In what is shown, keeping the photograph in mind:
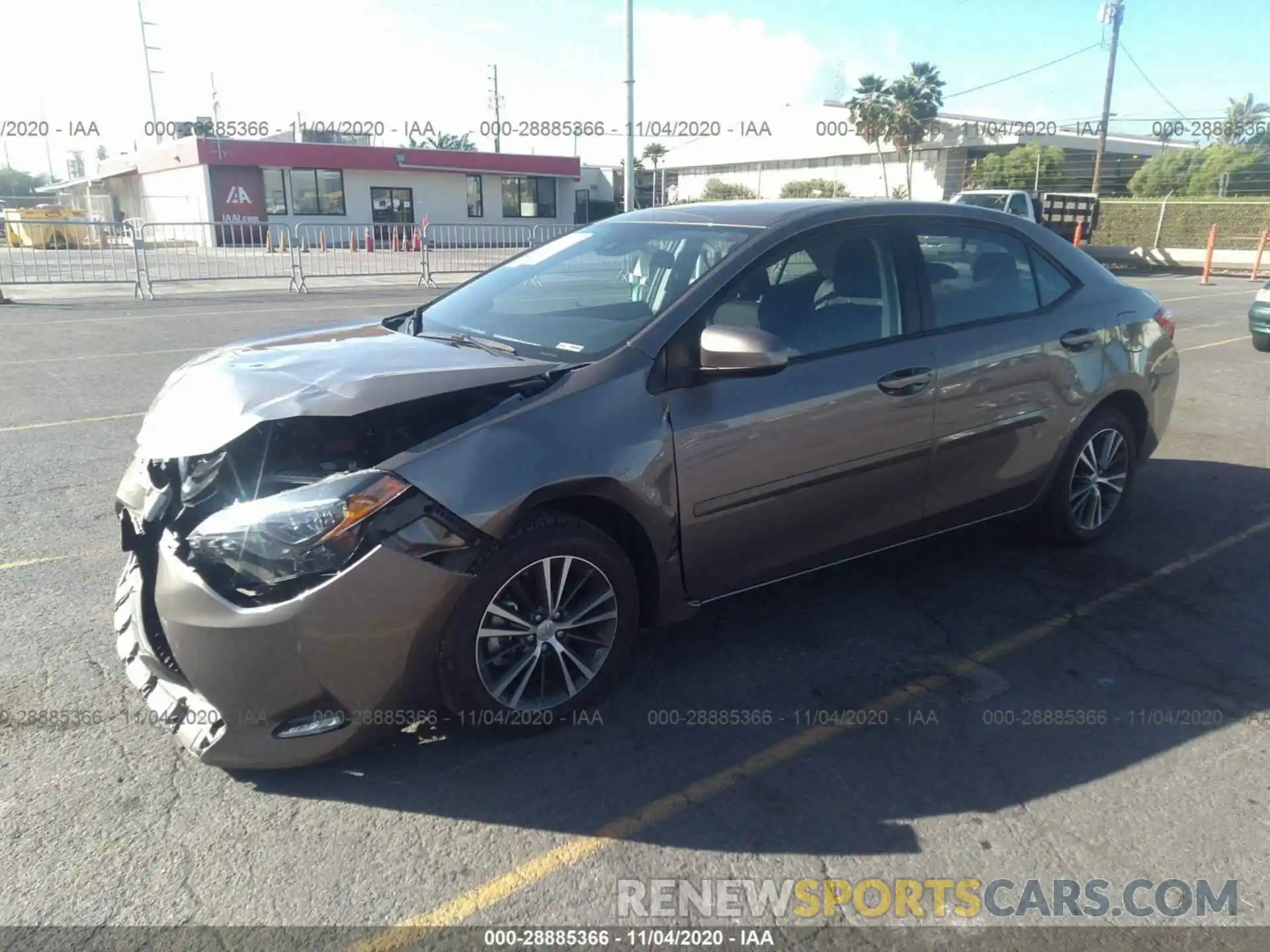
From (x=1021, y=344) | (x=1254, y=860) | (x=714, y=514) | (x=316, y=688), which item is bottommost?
(x=1254, y=860)

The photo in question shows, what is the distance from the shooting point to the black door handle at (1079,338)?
15.2ft

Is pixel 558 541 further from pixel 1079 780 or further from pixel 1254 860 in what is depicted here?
pixel 1254 860

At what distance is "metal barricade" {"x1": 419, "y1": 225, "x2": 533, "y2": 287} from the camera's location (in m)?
23.1

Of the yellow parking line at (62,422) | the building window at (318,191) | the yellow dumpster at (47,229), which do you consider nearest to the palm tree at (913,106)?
the building window at (318,191)

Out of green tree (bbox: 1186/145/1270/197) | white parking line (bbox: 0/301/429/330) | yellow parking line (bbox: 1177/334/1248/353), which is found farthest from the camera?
green tree (bbox: 1186/145/1270/197)

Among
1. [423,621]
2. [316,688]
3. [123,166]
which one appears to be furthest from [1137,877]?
[123,166]

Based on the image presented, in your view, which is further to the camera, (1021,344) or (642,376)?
(1021,344)

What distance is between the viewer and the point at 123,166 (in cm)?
4866

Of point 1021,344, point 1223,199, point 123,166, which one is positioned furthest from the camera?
point 123,166

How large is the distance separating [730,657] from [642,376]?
1.24 metres

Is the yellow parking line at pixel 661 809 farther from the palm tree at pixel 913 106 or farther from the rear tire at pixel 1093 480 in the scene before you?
the palm tree at pixel 913 106

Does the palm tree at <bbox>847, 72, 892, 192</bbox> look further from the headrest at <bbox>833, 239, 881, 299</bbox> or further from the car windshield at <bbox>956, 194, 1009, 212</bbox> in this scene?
the headrest at <bbox>833, 239, 881, 299</bbox>

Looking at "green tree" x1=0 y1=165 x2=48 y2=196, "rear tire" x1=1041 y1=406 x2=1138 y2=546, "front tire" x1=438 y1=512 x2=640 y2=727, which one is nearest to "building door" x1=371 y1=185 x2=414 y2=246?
"rear tire" x1=1041 y1=406 x2=1138 y2=546

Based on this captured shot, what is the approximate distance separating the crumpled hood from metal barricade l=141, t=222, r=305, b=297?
717 inches
